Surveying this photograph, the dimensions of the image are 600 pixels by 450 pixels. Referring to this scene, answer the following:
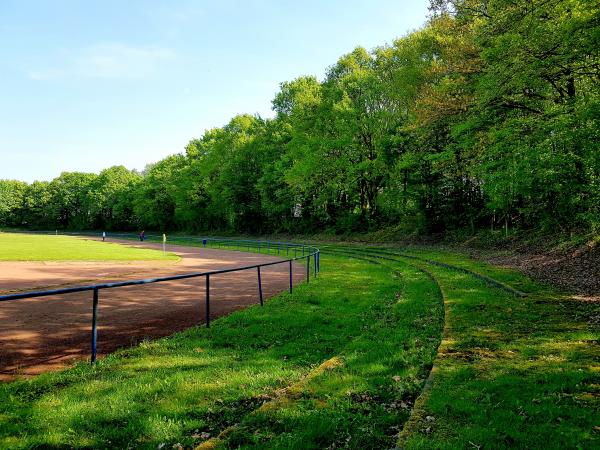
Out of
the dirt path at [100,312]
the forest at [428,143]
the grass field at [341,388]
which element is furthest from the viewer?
the forest at [428,143]

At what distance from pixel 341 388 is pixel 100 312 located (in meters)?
9.29

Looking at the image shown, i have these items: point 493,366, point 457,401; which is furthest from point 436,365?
point 457,401

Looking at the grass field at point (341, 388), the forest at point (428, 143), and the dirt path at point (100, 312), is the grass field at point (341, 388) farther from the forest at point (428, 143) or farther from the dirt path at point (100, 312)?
the forest at point (428, 143)

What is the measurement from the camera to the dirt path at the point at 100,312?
327 inches

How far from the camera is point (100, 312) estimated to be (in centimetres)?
1206

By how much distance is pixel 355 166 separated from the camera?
43125 millimetres

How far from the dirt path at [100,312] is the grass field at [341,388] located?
1.34m

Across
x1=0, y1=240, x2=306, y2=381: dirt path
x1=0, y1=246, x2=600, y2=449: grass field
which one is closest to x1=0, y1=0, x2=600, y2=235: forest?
x1=0, y1=246, x2=600, y2=449: grass field

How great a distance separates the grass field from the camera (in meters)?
4.31

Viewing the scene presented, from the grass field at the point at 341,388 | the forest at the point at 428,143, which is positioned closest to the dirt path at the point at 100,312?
the grass field at the point at 341,388

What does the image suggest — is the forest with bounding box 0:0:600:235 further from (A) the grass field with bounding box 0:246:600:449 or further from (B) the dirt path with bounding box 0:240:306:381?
(B) the dirt path with bounding box 0:240:306:381

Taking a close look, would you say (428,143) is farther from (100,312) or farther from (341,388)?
(341,388)

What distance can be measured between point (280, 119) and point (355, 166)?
22.1 m

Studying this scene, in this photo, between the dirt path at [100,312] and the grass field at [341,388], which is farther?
the dirt path at [100,312]
